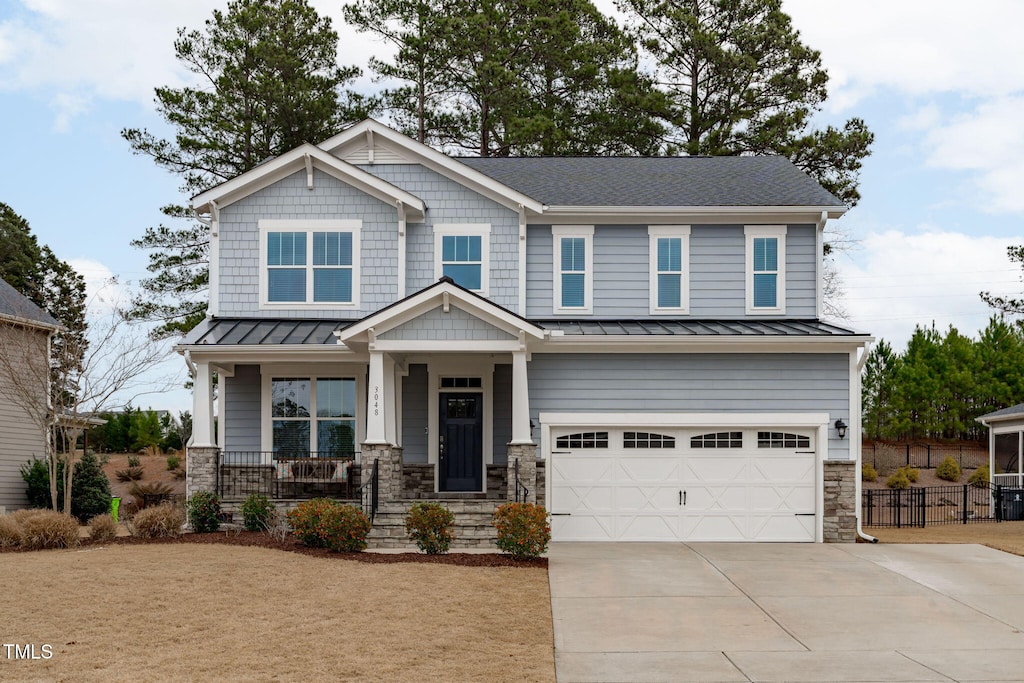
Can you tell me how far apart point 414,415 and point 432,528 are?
4.60 metres

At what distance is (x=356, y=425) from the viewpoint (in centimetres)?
2088

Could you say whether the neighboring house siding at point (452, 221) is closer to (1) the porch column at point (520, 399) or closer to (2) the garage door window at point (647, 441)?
(1) the porch column at point (520, 399)

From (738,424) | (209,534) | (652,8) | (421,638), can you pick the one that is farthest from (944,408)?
(421,638)

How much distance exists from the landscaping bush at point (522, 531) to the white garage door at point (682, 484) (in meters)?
3.24

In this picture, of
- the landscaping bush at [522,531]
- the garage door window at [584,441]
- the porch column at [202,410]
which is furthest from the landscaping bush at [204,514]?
the garage door window at [584,441]

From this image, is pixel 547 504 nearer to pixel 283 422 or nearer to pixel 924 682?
pixel 283 422

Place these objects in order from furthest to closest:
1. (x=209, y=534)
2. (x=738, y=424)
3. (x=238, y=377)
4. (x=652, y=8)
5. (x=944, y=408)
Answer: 1. (x=944, y=408)
2. (x=652, y=8)
3. (x=238, y=377)
4. (x=738, y=424)
5. (x=209, y=534)

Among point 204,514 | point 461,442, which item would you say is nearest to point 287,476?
point 204,514

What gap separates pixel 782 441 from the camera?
65.5ft

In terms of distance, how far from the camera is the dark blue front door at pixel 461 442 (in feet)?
68.5

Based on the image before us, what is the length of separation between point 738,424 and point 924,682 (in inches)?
→ 397

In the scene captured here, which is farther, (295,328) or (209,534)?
(295,328)

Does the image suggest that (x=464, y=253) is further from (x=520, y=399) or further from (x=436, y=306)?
(x=520, y=399)

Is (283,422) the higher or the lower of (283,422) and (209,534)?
the higher
